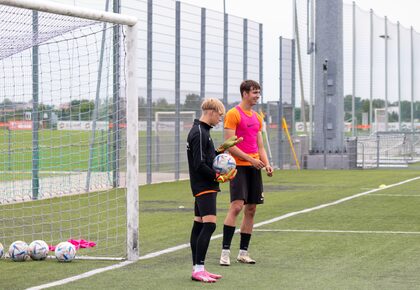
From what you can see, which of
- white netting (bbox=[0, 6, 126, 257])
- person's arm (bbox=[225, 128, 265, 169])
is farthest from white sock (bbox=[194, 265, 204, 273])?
white netting (bbox=[0, 6, 126, 257])

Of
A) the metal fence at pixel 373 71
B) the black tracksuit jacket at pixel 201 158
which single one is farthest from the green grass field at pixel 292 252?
the metal fence at pixel 373 71

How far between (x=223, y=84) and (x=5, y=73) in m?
12.2

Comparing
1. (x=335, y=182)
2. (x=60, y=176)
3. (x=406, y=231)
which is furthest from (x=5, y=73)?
(x=335, y=182)

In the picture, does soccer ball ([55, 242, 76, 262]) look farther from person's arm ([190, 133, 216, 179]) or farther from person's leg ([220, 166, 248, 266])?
person's arm ([190, 133, 216, 179])

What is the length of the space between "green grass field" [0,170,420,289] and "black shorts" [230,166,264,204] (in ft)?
2.10

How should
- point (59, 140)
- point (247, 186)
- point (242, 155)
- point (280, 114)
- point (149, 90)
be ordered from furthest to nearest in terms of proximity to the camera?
1. point (280, 114)
2. point (149, 90)
3. point (59, 140)
4. point (247, 186)
5. point (242, 155)

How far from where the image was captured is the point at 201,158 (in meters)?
9.33

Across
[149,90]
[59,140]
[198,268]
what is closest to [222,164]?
[198,268]

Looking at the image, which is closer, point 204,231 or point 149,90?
point 204,231

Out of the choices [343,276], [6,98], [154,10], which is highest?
[154,10]

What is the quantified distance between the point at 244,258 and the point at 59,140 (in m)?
7.78

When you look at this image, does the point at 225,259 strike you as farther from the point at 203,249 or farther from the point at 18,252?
the point at 18,252

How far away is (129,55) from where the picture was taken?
10.8m

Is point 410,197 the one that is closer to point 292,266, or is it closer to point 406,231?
point 406,231
